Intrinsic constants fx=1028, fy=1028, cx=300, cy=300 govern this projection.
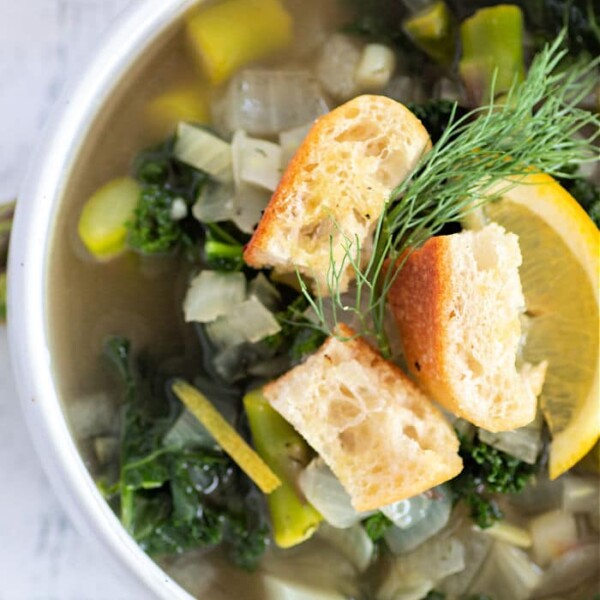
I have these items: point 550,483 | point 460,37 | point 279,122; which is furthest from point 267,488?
point 460,37

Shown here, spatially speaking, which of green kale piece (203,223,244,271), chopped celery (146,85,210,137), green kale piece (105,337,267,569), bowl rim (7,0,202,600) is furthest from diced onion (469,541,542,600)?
chopped celery (146,85,210,137)

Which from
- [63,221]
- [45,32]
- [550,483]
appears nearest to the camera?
[63,221]

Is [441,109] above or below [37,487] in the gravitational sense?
above

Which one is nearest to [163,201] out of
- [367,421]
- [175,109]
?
[175,109]

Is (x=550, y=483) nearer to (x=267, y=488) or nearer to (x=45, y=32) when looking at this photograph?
(x=267, y=488)

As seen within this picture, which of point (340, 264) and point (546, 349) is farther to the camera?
point (546, 349)

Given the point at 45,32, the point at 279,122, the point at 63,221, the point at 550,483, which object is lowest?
the point at 550,483
